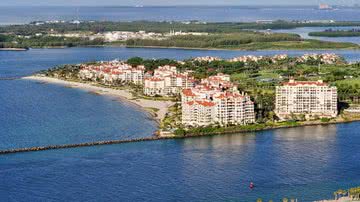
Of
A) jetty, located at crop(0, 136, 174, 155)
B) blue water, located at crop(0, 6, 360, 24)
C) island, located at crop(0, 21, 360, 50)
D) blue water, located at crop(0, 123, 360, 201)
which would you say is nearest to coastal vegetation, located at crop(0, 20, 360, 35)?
island, located at crop(0, 21, 360, 50)

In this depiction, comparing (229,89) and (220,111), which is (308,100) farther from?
(220,111)

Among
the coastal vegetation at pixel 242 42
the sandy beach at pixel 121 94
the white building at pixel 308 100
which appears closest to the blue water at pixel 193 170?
the white building at pixel 308 100

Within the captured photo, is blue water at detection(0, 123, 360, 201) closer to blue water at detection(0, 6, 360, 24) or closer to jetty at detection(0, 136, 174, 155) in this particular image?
jetty at detection(0, 136, 174, 155)

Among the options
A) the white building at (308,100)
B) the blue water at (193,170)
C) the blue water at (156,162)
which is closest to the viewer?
the blue water at (193,170)

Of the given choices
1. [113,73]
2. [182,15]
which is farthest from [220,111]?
[182,15]

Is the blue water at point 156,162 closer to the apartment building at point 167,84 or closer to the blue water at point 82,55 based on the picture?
the apartment building at point 167,84

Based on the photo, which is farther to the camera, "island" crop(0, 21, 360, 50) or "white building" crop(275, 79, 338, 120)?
"island" crop(0, 21, 360, 50)

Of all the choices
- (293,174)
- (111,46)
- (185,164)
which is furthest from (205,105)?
(111,46)
